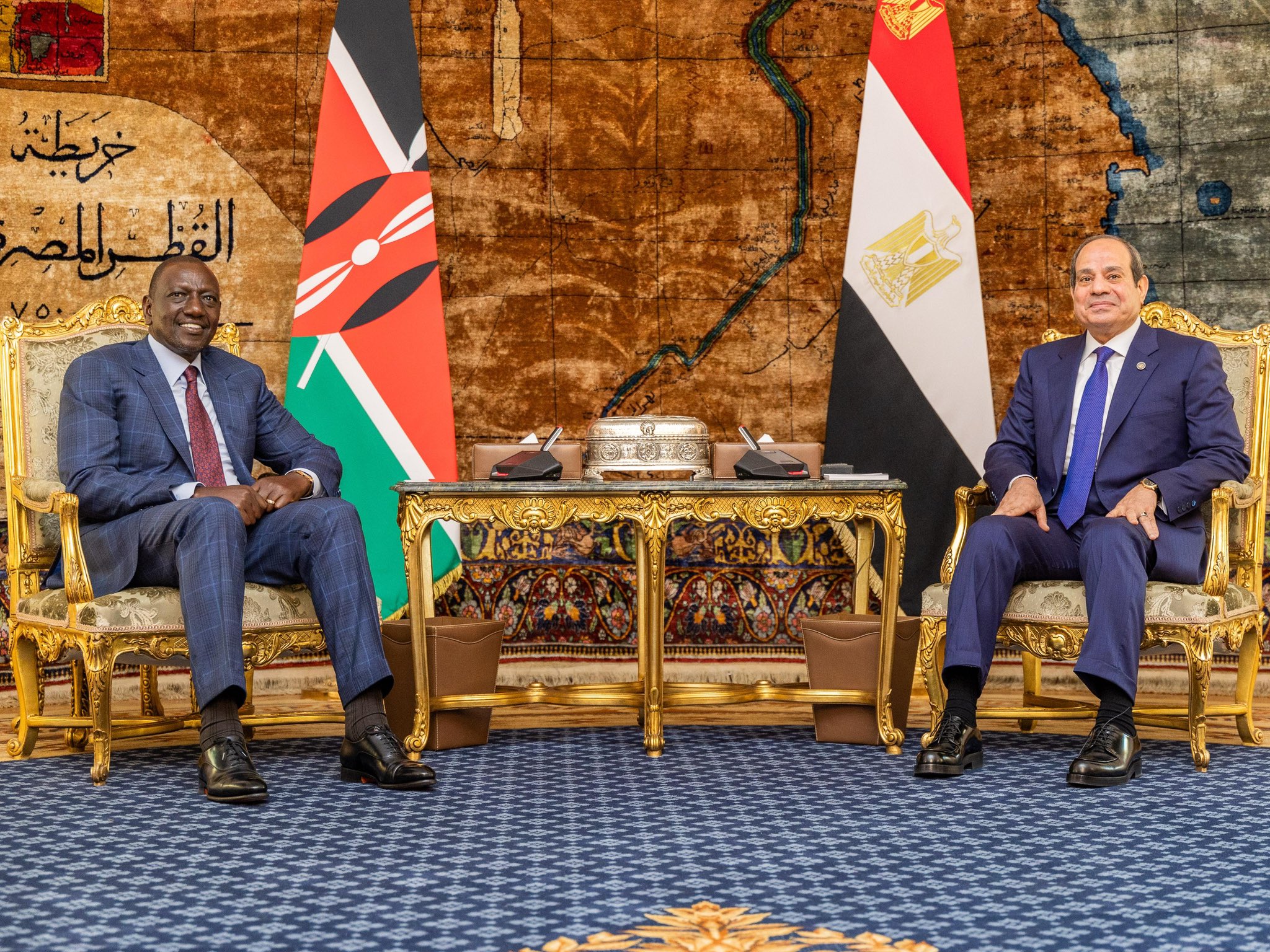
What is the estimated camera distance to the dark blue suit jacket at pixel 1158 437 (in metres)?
3.36

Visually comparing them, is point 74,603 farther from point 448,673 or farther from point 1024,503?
point 1024,503

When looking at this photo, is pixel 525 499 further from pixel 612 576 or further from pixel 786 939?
pixel 786 939

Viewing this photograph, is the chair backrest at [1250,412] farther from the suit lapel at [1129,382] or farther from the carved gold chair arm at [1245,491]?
the suit lapel at [1129,382]

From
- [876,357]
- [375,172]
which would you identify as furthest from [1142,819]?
[375,172]

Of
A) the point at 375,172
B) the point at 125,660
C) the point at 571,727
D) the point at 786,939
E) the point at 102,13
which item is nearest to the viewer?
the point at 786,939

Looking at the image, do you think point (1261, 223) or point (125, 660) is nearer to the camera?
point (125, 660)

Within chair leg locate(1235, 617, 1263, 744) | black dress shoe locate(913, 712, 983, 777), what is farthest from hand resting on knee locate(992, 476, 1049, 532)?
chair leg locate(1235, 617, 1263, 744)

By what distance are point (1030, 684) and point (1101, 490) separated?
818mm

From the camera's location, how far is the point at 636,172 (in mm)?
5203

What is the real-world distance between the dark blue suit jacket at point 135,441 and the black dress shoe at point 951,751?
1.80m

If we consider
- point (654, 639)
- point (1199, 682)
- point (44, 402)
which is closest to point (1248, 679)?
point (1199, 682)

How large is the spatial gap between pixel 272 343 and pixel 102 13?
4.85 ft

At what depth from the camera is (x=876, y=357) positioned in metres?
4.70

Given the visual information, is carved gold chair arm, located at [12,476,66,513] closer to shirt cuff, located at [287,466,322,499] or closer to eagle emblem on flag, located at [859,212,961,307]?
shirt cuff, located at [287,466,322,499]
